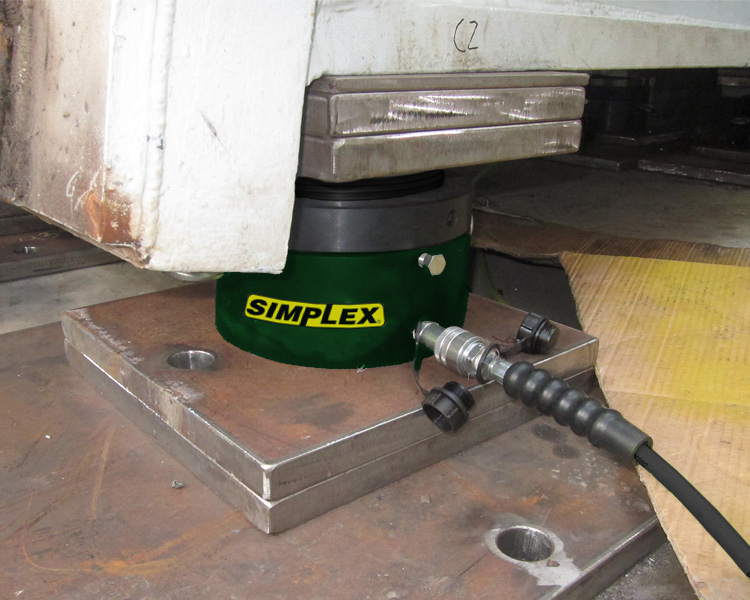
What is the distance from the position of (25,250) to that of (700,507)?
3.76 ft

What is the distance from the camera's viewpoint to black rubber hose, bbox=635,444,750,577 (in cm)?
57

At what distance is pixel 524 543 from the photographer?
67 cm

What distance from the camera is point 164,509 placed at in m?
0.67

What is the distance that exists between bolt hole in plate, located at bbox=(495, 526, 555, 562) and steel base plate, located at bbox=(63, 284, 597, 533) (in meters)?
0.12

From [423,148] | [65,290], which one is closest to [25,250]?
[65,290]

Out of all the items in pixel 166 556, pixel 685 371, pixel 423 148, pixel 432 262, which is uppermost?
pixel 423 148

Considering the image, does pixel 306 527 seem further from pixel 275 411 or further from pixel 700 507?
pixel 700 507

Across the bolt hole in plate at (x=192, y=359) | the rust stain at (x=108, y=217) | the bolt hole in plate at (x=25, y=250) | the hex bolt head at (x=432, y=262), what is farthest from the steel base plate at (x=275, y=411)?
the bolt hole in plate at (x=25, y=250)

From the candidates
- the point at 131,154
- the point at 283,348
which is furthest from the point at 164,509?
the point at 131,154

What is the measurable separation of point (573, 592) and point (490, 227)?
0.93m

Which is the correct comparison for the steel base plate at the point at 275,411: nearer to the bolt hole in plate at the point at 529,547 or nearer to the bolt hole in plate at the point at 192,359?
the bolt hole in plate at the point at 192,359

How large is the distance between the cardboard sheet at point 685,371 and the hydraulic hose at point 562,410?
0.14 feet

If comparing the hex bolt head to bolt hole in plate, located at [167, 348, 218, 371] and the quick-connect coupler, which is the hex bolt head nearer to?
the quick-connect coupler

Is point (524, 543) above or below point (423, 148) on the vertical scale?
below
